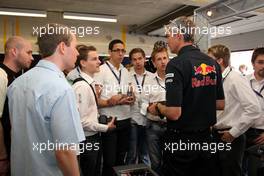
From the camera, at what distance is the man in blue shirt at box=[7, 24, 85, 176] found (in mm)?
1316

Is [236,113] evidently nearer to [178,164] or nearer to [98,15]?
[178,164]

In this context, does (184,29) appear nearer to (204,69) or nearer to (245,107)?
(204,69)

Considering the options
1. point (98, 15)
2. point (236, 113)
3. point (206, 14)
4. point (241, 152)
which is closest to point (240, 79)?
point (236, 113)

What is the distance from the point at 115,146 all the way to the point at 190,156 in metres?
1.21

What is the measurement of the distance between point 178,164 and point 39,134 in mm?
1026

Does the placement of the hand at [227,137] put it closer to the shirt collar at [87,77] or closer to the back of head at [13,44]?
the shirt collar at [87,77]

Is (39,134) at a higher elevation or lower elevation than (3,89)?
lower

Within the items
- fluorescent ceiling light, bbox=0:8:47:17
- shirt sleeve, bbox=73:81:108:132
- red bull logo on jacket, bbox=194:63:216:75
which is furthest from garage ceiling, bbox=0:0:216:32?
red bull logo on jacket, bbox=194:63:216:75

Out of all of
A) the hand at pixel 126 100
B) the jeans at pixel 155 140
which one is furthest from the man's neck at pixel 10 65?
the jeans at pixel 155 140

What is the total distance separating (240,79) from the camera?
7.84 feet

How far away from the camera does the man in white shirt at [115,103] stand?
2885 mm

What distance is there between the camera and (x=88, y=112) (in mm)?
2369

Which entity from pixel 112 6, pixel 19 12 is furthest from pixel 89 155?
pixel 19 12

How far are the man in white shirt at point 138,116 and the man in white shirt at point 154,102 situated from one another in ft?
0.38
